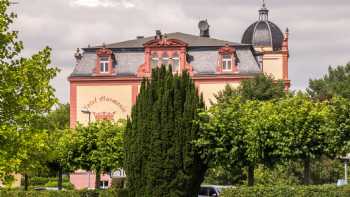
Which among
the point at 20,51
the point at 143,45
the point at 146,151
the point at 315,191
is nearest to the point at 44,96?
the point at 20,51

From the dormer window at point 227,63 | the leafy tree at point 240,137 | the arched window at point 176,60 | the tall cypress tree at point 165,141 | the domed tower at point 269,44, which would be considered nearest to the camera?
the tall cypress tree at point 165,141

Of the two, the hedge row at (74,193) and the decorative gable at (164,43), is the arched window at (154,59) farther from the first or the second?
the hedge row at (74,193)

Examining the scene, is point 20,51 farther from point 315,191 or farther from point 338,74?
point 338,74

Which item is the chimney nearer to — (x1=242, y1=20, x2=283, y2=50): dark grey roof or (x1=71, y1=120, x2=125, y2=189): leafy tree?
(x1=242, y1=20, x2=283, y2=50): dark grey roof

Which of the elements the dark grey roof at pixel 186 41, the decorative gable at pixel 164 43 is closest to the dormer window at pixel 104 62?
the dark grey roof at pixel 186 41

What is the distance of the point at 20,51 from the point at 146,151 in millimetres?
8389

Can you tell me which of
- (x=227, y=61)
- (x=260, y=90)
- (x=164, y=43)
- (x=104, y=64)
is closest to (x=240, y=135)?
(x=260, y=90)

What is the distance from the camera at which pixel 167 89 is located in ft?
140

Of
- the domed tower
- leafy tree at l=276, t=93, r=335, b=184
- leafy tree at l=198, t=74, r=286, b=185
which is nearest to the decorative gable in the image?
the domed tower

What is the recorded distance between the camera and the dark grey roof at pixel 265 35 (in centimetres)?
9919

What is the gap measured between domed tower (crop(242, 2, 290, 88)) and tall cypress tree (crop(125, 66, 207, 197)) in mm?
51645

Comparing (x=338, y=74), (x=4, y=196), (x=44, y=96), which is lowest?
(x=4, y=196)

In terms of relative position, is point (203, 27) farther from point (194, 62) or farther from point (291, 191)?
point (291, 191)

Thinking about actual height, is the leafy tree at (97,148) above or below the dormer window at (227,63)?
below
